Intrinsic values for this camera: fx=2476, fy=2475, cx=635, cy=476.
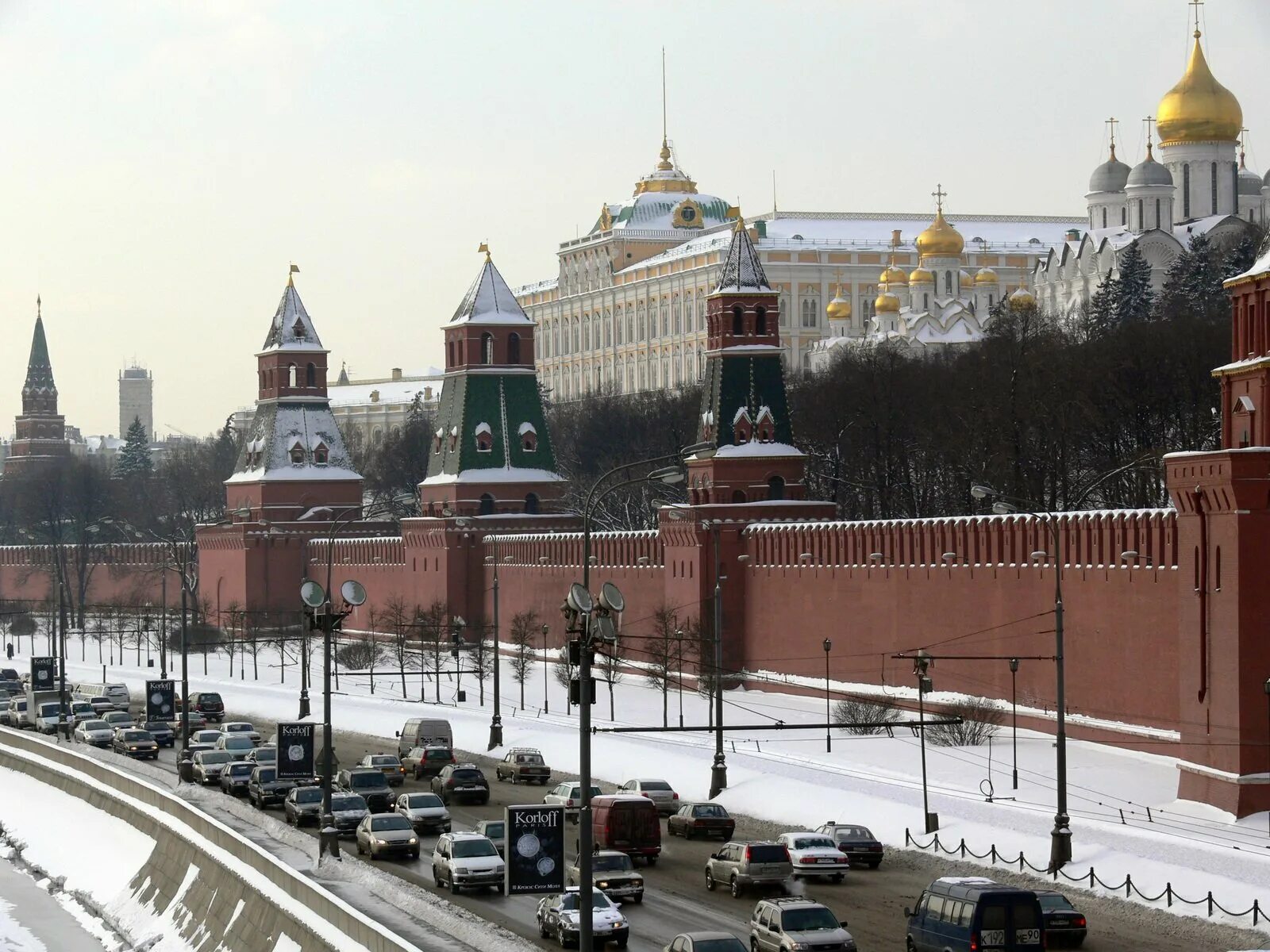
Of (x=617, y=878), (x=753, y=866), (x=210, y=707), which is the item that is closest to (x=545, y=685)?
(x=210, y=707)

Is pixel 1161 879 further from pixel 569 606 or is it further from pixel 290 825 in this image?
pixel 290 825

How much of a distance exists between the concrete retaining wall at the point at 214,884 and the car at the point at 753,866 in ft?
17.3

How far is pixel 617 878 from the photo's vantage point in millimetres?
29484

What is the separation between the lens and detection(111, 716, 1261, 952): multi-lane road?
2712cm

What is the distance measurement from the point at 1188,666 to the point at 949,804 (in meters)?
5.21

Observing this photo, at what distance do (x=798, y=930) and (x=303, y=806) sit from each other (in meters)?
14.8

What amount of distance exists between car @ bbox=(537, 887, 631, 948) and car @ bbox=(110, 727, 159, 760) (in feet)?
89.1

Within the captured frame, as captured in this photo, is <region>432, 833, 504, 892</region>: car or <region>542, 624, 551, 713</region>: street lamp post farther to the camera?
<region>542, 624, 551, 713</region>: street lamp post

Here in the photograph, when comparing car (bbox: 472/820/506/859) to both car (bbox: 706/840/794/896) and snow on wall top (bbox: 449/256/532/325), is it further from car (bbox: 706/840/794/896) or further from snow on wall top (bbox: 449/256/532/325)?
snow on wall top (bbox: 449/256/532/325)

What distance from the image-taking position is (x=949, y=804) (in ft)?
118

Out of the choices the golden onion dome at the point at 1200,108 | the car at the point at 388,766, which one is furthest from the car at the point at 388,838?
the golden onion dome at the point at 1200,108

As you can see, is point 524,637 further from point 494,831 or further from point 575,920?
point 575,920

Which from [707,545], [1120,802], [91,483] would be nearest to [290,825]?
[1120,802]

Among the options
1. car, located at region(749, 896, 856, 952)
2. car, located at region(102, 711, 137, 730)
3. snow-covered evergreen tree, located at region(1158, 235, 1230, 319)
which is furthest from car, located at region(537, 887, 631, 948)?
snow-covered evergreen tree, located at region(1158, 235, 1230, 319)
